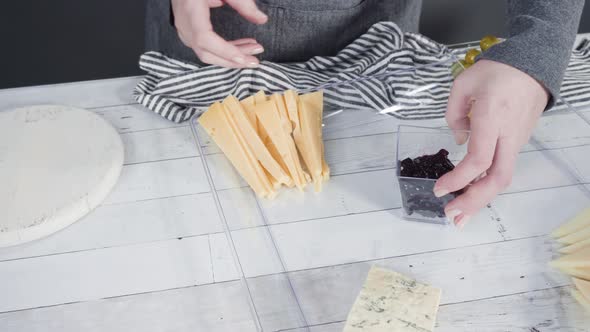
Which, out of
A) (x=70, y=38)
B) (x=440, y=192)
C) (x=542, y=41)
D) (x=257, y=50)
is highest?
(x=542, y=41)

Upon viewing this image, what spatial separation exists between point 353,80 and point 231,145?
0.31 m

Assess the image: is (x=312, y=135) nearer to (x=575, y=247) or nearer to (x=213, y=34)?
(x=213, y=34)

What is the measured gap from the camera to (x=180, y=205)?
3.90 ft

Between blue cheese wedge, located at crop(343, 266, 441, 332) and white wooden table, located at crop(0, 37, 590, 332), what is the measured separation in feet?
0.06

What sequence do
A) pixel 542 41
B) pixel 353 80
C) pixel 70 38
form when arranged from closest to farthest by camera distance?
pixel 542 41 → pixel 353 80 → pixel 70 38

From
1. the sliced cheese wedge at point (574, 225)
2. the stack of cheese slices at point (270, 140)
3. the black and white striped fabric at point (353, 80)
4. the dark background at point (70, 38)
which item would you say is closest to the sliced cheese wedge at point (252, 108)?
the stack of cheese slices at point (270, 140)

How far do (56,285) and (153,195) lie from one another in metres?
0.25

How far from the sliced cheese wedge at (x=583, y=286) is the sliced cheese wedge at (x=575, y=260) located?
0.08ft

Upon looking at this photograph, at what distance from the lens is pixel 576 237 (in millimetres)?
1073

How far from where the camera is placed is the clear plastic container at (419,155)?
1.11 metres

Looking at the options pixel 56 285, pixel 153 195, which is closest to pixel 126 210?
pixel 153 195

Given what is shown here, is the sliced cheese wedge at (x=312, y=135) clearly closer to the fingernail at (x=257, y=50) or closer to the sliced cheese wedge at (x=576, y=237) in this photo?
the fingernail at (x=257, y=50)

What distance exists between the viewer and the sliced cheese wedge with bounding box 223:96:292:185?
3.86ft

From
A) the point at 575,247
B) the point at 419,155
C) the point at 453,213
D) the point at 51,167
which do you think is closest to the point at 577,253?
the point at 575,247
